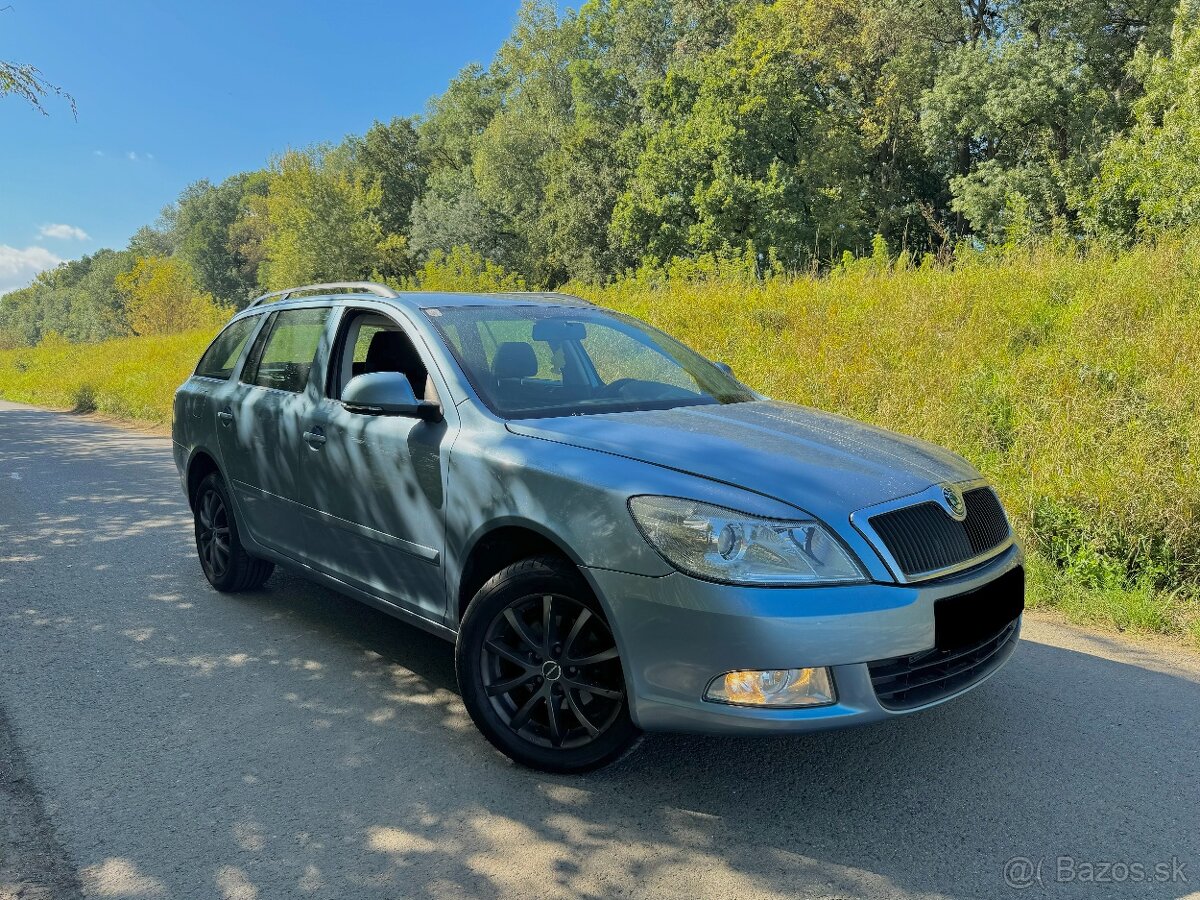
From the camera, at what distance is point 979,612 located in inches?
120

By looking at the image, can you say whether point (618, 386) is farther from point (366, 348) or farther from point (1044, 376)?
point (1044, 376)

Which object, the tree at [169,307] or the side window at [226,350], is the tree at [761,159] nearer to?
the tree at [169,307]

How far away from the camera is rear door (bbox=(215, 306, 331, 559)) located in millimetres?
4535

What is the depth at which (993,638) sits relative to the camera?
10.5ft

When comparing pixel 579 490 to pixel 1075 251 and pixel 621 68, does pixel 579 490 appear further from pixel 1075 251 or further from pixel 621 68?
pixel 621 68

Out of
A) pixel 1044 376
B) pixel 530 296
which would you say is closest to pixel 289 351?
pixel 530 296

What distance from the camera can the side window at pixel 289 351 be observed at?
4637 mm

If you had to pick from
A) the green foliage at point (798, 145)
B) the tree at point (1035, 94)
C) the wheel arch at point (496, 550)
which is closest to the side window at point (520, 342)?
the wheel arch at point (496, 550)

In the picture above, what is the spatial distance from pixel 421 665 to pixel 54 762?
61.2 inches

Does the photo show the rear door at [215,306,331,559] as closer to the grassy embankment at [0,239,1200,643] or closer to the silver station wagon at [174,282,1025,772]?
the silver station wagon at [174,282,1025,772]

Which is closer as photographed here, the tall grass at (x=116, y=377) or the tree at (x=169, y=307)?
the tall grass at (x=116, y=377)

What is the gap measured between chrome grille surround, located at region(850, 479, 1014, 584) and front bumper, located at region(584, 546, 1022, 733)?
58mm

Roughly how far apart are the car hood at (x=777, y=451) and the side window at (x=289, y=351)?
5.63 feet

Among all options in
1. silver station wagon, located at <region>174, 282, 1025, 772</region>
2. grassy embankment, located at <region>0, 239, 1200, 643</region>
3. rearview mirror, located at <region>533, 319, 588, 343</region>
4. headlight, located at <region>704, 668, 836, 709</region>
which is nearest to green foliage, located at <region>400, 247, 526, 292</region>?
grassy embankment, located at <region>0, 239, 1200, 643</region>
